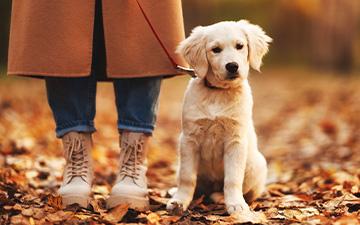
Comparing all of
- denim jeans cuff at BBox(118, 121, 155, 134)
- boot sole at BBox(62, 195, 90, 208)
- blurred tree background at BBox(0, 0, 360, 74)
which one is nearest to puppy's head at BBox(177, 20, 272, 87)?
denim jeans cuff at BBox(118, 121, 155, 134)

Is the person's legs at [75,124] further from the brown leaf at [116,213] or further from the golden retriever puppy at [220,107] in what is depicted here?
the golden retriever puppy at [220,107]

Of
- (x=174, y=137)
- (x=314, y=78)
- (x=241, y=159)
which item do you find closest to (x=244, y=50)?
(x=241, y=159)

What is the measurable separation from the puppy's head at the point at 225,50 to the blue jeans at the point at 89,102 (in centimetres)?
30

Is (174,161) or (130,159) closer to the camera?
(130,159)

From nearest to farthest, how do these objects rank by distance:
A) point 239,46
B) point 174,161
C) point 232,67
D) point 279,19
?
point 232,67 < point 239,46 < point 174,161 < point 279,19

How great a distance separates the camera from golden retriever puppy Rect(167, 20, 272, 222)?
10.4 ft

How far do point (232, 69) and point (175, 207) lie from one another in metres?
0.83

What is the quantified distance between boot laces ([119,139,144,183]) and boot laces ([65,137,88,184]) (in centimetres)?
21

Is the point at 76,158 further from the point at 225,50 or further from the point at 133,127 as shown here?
the point at 225,50

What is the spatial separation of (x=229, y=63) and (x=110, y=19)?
71 centimetres

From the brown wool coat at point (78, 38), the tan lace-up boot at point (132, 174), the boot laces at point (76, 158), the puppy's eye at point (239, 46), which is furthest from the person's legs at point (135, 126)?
the puppy's eye at point (239, 46)

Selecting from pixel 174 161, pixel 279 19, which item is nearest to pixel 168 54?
pixel 174 161

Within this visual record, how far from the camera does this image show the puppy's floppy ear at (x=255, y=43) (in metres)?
3.25

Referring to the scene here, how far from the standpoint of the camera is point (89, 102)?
3.34m
